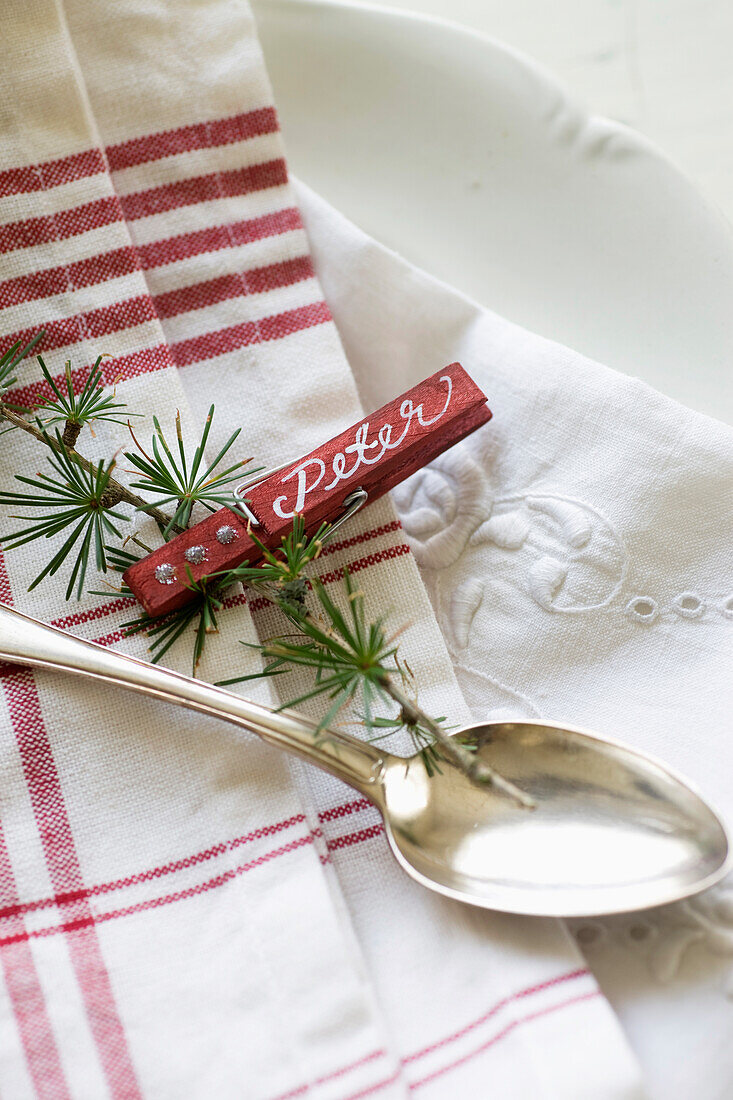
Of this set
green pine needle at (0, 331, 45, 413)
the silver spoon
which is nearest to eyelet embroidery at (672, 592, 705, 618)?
A: the silver spoon

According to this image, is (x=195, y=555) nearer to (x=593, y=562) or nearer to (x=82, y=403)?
(x=82, y=403)

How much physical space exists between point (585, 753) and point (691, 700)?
0.09 metres

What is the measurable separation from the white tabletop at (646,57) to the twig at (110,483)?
24.4 inches

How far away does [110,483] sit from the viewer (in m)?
0.52

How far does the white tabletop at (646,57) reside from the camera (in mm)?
848

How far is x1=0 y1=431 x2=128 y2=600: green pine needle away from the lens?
494 millimetres

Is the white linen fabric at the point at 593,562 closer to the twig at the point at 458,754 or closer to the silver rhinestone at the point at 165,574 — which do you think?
the twig at the point at 458,754

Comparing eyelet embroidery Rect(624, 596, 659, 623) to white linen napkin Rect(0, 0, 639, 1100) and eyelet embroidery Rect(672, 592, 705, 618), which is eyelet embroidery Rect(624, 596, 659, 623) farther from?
white linen napkin Rect(0, 0, 639, 1100)

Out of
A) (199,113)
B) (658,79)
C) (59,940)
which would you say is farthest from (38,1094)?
(658,79)

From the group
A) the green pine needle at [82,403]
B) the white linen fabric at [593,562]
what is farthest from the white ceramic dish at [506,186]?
the green pine needle at [82,403]

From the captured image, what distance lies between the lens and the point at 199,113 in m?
0.62

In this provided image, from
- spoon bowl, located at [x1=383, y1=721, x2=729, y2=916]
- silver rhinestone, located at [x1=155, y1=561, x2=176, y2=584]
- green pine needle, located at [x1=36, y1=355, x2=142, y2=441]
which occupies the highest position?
green pine needle, located at [x1=36, y1=355, x2=142, y2=441]

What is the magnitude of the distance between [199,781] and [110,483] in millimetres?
187

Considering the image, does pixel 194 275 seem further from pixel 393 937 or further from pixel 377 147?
pixel 393 937
